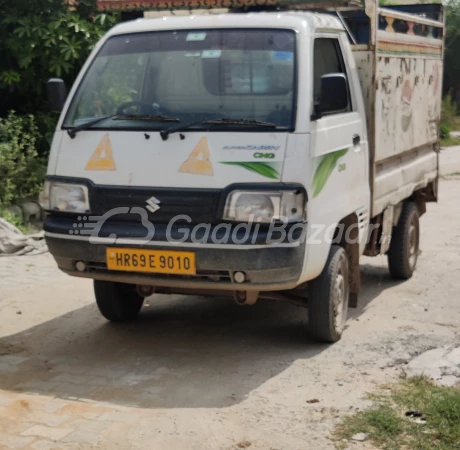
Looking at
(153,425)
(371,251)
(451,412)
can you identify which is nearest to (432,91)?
(371,251)

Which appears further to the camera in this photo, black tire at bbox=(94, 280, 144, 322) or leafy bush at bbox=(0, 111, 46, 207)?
leafy bush at bbox=(0, 111, 46, 207)

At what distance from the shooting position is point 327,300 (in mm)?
5867

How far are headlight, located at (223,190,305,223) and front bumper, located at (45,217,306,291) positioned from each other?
0.13 meters

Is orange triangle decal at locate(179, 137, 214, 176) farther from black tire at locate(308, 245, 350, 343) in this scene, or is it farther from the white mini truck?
black tire at locate(308, 245, 350, 343)

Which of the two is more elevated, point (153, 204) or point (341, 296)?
point (153, 204)

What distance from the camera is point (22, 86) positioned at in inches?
434

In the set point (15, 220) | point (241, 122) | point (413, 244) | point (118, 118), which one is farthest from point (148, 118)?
point (15, 220)

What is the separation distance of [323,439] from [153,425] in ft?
2.90

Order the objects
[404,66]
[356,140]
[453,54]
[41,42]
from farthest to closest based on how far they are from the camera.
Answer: [453,54]
[41,42]
[404,66]
[356,140]

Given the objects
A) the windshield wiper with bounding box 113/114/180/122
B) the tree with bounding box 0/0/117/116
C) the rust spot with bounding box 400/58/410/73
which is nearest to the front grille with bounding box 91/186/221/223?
the windshield wiper with bounding box 113/114/180/122

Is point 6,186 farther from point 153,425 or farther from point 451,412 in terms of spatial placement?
point 451,412

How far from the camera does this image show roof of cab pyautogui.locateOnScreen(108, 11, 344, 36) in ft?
18.7

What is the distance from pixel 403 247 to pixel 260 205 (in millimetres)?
3109

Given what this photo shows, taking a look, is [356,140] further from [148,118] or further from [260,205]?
[148,118]
